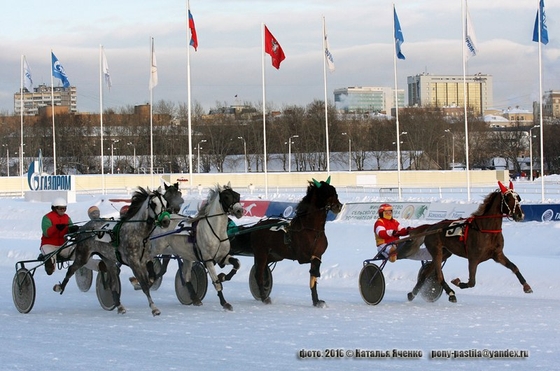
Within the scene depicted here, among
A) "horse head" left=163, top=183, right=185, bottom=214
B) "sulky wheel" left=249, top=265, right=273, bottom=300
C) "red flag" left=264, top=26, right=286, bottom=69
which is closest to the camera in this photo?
"horse head" left=163, top=183, right=185, bottom=214

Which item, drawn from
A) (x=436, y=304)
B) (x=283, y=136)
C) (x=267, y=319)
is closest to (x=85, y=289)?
(x=267, y=319)

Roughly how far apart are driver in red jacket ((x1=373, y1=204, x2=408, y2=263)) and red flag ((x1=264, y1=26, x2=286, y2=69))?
22.6m

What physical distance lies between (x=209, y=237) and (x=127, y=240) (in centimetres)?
114

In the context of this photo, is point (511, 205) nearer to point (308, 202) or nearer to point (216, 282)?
point (308, 202)

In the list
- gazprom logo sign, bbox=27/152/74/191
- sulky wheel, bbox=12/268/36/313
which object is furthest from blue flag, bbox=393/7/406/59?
sulky wheel, bbox=12/268/36/313

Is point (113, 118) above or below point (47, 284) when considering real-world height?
above

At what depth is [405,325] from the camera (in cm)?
1124

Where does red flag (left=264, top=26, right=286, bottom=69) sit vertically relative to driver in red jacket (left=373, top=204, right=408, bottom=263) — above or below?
above

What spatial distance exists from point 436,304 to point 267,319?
2858 millimetres

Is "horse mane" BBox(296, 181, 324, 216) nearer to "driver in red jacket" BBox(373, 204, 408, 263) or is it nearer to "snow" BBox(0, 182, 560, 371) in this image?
"driver in red jacket" BBox(373, 204, 408, 263)

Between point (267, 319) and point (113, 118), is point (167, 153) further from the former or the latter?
point (267, 319)

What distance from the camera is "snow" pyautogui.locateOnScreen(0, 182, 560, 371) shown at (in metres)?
8.98

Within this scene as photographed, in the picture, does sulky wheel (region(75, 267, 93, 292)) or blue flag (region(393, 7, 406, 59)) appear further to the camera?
blue flag (region(393, 7, 406, 59))

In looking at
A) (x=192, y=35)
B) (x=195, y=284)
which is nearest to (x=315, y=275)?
(x=195, y=284)
